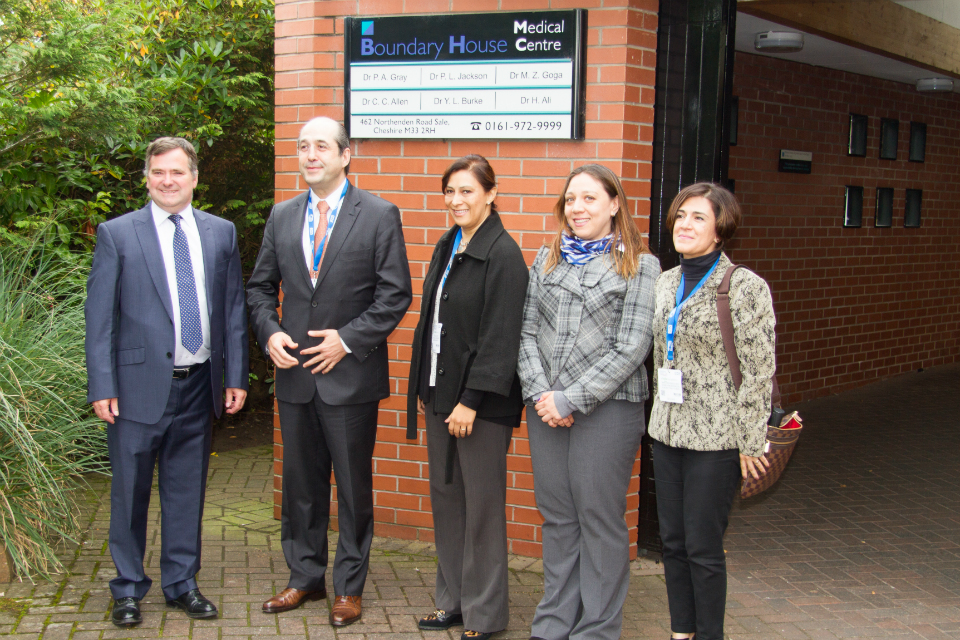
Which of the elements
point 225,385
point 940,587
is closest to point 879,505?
point 940,587

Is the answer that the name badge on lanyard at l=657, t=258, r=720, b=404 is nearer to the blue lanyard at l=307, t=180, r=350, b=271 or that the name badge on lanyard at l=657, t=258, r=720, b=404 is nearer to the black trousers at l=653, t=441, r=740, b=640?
the black trousers at l=653, t=441, r=740, b=640

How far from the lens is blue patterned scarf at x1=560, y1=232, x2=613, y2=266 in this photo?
364 centimetres

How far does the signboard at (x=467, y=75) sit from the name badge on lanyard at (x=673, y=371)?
140 cm

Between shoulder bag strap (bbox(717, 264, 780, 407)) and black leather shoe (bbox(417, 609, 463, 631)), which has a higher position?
shoulder bag strap (bbox(717, 264, 780, 407))

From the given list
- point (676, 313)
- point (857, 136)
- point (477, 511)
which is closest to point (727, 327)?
point (676, 313)

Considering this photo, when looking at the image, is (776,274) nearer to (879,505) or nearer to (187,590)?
(879,505)

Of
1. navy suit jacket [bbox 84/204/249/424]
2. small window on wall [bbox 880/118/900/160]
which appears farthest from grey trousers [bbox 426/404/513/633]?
small window on wall [bbox 880/118/900/160]

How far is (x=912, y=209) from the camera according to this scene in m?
11.4

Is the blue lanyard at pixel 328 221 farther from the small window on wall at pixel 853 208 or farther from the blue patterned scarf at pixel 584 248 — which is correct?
the small window on wall at pixel 853 208

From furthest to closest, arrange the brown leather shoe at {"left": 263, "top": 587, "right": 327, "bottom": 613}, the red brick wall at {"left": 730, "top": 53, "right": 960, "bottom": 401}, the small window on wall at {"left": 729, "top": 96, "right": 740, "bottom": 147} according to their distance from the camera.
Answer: the red brick wall at {"left": 730, "top": 53, "right": 960, "bottom": 401}
the small window on wall at {"left": 729, "top": 96, "right": 740, "bottom": 147}
the brown leather shoe at {"left": 263, "top": 587, "right": 327, "bottom": 613}

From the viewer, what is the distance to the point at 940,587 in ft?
15.6

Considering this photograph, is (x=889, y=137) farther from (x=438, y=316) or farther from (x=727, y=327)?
(x=438, y=316)

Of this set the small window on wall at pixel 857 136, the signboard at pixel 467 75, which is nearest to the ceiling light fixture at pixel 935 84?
the small window on wall at pixel 857 136

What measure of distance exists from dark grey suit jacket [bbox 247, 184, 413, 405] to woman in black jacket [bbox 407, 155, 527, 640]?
0.20 meters
